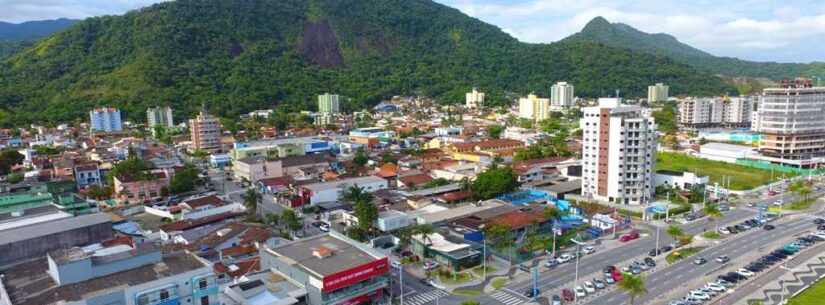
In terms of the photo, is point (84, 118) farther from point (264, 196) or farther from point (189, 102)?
point (264, 196)

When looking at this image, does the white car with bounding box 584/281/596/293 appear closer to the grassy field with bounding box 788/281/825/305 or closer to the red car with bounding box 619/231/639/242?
the grassy field with bounding box 788/281/825/305

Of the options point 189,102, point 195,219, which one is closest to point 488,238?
point 195,219

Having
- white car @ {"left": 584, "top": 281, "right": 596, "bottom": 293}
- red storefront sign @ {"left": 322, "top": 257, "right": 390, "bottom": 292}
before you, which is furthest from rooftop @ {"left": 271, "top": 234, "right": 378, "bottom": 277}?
white car @ {"left": 584, "top": 281, "right": 596, "bottom": 293}

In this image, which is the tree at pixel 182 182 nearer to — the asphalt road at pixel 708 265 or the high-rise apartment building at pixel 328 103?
the asphalt road at pixel 708 265

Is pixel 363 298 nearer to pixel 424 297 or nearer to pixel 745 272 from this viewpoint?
pixel 424 297

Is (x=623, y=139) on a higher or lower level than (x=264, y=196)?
higher

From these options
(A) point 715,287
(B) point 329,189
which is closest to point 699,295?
(A) point 715,287

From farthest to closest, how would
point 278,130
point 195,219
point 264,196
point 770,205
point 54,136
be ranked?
point 278,130 → point 54,136 → point 264,196 → point 770,205 → point 195,219
